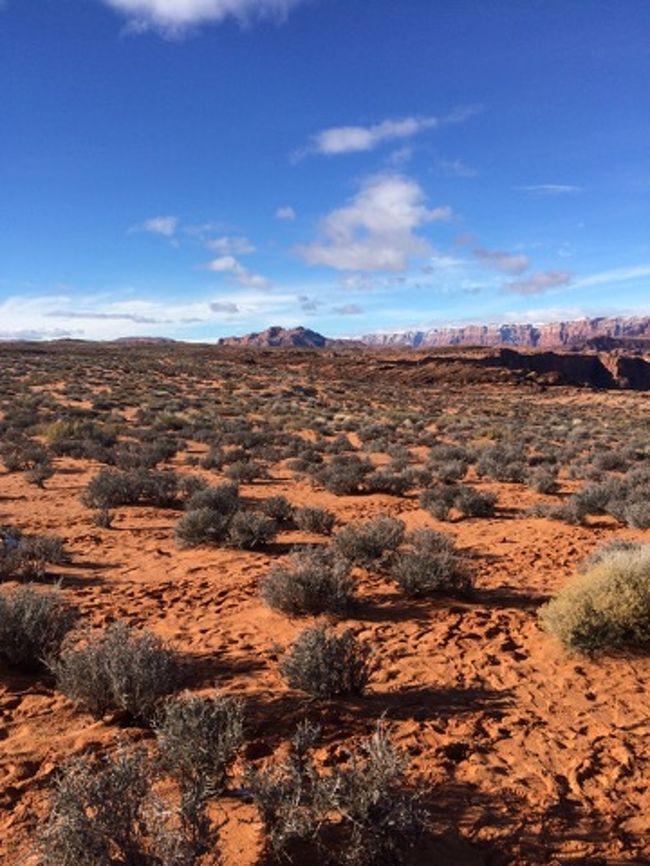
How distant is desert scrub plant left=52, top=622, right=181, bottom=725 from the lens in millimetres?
4281

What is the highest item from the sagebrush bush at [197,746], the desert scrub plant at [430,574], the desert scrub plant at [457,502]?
the sagebrush bush at [197,746]

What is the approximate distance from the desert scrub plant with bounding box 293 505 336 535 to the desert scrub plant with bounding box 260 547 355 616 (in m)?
3.78

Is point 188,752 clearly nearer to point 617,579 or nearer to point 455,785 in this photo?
point 455,785

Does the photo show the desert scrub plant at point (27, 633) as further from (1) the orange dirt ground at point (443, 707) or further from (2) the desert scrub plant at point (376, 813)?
(2) the desert scrub plant at point (376, 813)

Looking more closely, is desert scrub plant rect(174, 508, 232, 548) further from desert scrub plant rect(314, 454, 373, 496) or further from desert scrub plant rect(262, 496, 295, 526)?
desert scrub plant rect(314, 454, 373, 496)

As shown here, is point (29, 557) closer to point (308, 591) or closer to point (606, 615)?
point (308, 591)

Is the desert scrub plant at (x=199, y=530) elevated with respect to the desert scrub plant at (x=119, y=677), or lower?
lower

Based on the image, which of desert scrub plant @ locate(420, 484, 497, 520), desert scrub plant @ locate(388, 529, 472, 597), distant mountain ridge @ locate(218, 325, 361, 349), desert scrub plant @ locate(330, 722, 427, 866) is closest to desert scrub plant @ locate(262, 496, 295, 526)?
desert scrub plant @ locate(420, 484, 497, 520)

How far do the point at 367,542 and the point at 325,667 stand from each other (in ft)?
12.5

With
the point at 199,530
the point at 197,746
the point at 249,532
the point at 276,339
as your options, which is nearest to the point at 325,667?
the point at 197,746

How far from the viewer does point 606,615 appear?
5.54 m

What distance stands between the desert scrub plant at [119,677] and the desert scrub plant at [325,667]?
993mm

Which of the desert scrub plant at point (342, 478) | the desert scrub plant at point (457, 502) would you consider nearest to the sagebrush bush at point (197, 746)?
the desert scrub plant at point (457, 502)

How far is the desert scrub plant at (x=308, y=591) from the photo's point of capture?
651 cm
